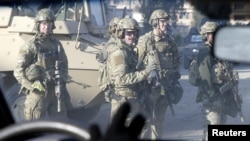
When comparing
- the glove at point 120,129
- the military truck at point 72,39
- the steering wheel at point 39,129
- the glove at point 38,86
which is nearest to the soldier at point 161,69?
the military truck at point 72,39

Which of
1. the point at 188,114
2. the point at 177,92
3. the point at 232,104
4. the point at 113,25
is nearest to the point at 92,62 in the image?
the point at 113,25

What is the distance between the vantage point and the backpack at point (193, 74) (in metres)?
3.06

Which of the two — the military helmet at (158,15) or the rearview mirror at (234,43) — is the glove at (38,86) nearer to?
the military helmet at (158,15)

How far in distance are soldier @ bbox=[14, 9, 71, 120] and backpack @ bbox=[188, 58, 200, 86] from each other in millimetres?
622

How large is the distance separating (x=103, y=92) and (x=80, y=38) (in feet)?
1.23

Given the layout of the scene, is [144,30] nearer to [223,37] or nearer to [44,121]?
[223,37]

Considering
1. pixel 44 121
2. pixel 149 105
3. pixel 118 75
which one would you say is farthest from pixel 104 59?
pixel 44 121

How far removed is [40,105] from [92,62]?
13.6 inches

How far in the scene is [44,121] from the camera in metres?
1.59

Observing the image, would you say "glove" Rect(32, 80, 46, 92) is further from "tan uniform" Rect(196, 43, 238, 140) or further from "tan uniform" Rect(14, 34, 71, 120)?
"tan uniform" Rect(196, 43, 238, 140)

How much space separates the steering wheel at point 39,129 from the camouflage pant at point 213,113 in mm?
1507

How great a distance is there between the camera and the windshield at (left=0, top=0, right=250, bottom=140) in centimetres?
295

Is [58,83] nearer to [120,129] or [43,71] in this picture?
[43,71]

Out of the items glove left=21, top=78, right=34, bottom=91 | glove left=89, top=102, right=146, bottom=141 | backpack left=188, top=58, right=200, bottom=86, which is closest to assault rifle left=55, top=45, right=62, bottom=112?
glove left=21, top=78, right=34, bottom=91
